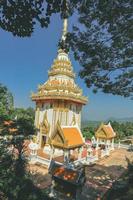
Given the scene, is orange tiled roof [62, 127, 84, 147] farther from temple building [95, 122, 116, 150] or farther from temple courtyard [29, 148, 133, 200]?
temple building [95, 122, 116, 150]

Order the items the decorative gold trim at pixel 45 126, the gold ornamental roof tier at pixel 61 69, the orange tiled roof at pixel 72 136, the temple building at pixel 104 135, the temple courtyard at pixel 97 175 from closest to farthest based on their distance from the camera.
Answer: the temple courtyard at pixel 97 175, the orange tiled roof at pixel 72 136, the decorative gold trim at pixel 45 126, the gold ornamental roof tier at pixel 61 69, the temple building at pixel 104 135

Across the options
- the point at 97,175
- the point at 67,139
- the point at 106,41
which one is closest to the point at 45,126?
the point at 67,139

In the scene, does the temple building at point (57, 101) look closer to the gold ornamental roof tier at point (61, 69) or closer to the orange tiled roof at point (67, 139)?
the gold ornamental roof tier at point (61, 69)

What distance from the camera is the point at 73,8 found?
7.46m

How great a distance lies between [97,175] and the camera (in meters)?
17.3

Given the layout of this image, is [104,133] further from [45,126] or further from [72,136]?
[72,136]

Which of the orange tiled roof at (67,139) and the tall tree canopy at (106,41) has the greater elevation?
the tall tree canopy at (106,41)

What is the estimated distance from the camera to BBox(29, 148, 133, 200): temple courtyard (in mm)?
13955

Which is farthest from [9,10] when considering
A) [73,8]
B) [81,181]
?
[81,181]

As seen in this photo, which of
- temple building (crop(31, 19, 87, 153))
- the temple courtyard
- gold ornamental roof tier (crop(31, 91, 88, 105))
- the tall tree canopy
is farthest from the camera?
temple building (crop(31, 19, 87, 153))

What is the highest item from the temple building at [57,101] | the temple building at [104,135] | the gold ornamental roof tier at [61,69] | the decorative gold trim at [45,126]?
the gold ornamental roof tier at [61,69]

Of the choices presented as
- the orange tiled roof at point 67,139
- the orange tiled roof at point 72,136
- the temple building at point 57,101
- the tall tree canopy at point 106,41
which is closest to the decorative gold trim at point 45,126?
the temple building at point 57,101

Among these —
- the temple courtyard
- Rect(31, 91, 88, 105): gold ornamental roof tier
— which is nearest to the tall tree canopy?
the temple courtyard

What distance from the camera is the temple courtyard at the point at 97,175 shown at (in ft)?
45.8
